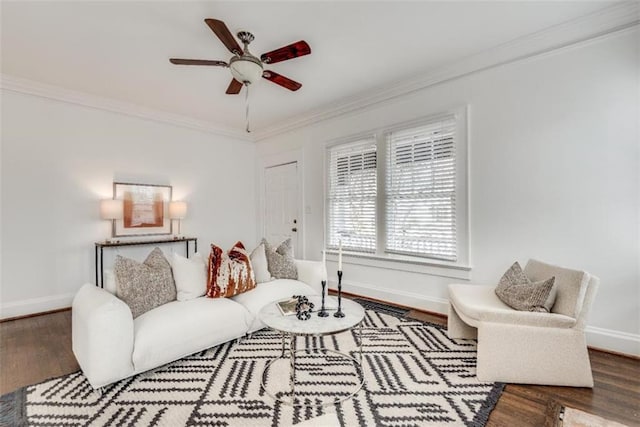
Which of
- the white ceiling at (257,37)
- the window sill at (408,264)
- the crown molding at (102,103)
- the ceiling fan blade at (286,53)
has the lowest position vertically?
the window sill at (408,264)

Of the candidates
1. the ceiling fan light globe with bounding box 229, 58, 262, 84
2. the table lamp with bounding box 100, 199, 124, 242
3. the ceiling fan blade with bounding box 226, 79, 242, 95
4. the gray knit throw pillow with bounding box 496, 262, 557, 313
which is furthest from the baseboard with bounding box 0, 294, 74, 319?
the gray knit throw pillow with bounding box 496, 262, 557, 313

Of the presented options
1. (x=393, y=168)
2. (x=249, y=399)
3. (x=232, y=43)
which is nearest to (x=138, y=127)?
(x=232, y=43)

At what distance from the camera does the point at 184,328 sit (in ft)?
7.27

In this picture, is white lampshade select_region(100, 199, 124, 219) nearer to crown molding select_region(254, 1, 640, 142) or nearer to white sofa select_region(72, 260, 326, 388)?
white sofa select_region(72, 260, 326, 388)

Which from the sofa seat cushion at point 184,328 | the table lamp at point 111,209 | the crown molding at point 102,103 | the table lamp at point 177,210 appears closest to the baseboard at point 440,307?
the sofa seat cushion at point 184,328

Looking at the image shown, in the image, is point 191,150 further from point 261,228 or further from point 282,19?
point 282,19

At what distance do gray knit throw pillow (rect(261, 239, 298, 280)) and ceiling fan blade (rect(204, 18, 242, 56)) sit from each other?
196 centimetres

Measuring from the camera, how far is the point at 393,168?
3.77 metres

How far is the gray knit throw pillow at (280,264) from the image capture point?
334 cm

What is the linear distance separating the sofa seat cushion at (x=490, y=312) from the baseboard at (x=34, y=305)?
4485 millimetres

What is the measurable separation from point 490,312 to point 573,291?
0.55 metres

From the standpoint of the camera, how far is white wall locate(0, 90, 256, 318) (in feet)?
11.4

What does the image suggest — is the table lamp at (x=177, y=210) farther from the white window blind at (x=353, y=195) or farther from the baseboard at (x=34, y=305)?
the white window blind at (x=353, y=195)

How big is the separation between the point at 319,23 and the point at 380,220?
7.59 ft
